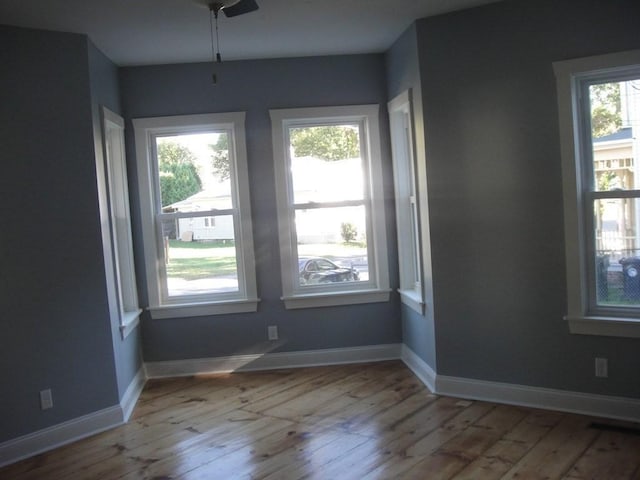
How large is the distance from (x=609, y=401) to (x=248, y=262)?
2.80m

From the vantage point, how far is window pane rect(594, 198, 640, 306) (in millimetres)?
3342

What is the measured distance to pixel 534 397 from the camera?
144 inches

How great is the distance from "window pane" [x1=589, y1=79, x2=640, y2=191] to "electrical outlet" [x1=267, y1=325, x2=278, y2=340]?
2.69 meters

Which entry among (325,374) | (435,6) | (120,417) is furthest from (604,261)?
(120,417)

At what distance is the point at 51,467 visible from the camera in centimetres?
322

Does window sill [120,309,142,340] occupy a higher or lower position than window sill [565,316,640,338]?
higher

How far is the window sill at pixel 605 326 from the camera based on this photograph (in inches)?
129

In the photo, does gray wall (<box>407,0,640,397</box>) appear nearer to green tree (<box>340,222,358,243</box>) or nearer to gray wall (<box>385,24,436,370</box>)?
gray wall (<box>385,24,436,370</box>)

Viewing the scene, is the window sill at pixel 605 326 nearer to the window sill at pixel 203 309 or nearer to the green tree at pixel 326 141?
the green tree at pixel 326 141

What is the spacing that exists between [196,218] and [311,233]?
38.4 inches

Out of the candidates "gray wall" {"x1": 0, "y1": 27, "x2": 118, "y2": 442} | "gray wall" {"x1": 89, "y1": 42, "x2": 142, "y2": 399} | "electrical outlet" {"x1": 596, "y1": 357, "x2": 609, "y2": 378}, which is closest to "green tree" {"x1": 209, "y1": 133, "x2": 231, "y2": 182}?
"gray wall" {"x1": 89, "y1": 42, "x2": 142, "y2": 399}

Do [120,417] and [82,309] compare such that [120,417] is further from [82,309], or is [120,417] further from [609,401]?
[609,401]

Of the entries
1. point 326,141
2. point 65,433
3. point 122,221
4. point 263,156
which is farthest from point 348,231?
point 65,433

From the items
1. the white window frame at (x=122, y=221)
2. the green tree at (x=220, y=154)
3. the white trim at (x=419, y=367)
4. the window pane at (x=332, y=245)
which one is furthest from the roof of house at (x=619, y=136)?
the white window frame at (x=122, y=221)
